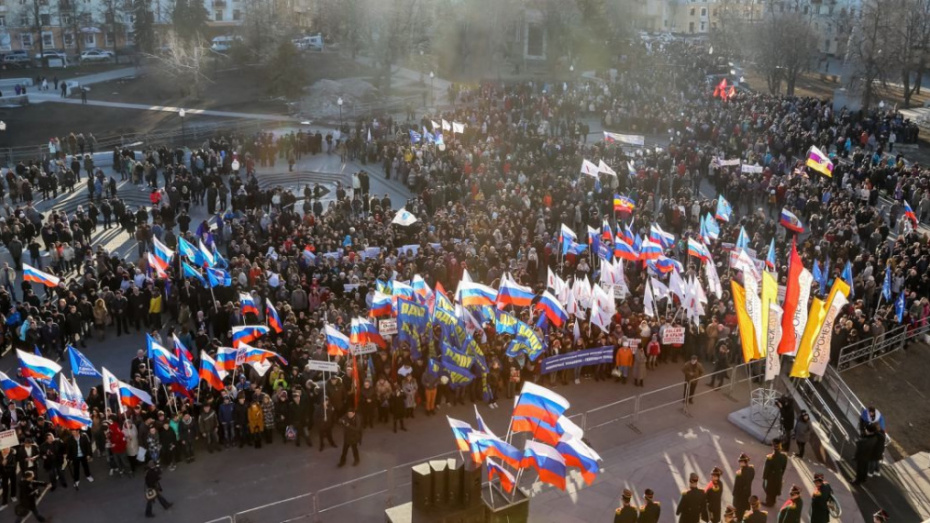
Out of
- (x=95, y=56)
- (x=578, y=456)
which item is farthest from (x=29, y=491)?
(x=95, y=56)

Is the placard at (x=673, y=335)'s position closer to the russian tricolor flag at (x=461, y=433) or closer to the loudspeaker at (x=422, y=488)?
the russian tricolor flag at (x=461, y=433)

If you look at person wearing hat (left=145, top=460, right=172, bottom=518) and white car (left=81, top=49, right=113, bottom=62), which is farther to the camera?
white car (left=81, top=49, right=113, bottom=62)

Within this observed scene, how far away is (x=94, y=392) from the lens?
17.1 m

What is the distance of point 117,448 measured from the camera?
16.0m

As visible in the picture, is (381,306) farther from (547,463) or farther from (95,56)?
(95,56)

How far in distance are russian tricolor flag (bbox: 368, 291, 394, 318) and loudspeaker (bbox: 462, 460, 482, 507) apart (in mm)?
7747

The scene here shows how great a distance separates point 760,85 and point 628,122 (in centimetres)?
3200

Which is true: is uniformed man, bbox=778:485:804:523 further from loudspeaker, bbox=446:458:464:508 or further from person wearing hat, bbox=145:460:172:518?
person wearing hat, bbox=145:460:172:518

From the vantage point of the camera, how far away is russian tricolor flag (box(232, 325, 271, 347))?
17.9 metres

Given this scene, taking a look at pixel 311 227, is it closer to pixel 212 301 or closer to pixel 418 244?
pixel 418 244


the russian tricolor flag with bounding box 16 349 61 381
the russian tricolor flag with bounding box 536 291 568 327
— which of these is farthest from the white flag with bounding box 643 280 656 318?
the russian tricolor flag with bounding box 16 349 61 381

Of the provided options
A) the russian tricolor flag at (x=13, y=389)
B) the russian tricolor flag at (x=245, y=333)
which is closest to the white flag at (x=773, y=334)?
the russian tricolor flag at (x=245, y=333)

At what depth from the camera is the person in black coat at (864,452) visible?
16.0 meters

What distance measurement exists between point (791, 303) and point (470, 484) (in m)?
8.50
